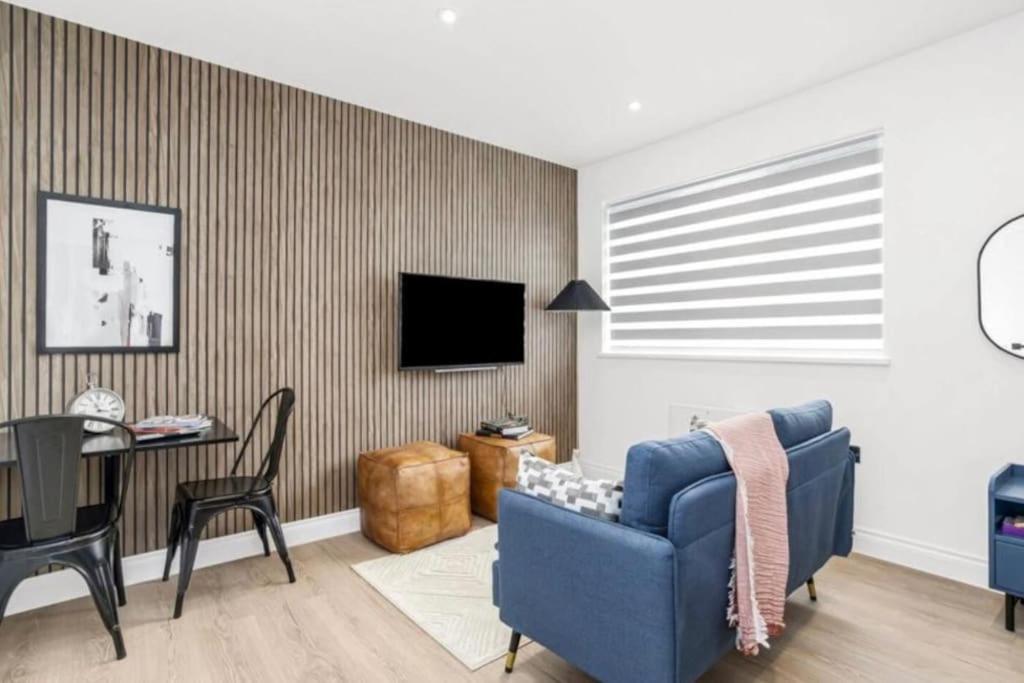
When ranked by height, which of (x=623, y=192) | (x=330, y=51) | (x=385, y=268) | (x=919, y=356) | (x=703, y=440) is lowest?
(x=703, y=440)

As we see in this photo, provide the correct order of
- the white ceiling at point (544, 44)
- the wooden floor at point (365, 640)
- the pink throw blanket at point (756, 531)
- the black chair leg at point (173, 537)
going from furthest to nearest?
the black chair leg at point (173, 537) < the white ceiling at point (544, 44) < the wooden floor at point (365, 640) < the pink throw blanket at point (756, 531)

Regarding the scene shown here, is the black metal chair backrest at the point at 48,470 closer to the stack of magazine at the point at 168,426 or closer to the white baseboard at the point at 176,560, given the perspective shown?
the stack of magazine at the point at 168,426

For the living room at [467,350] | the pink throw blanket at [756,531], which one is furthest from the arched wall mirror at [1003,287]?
the pink throw blanket at [756,531]

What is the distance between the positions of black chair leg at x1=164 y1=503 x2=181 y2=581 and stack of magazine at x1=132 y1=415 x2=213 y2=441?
405mm

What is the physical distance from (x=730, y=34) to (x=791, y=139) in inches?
39.5

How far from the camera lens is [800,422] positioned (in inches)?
90.0

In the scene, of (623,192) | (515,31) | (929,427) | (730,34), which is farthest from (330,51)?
(929,427)

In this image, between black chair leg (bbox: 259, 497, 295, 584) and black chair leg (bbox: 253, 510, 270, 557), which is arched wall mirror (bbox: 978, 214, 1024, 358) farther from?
black chair leg (bbox: 253, 510, 270, 557)

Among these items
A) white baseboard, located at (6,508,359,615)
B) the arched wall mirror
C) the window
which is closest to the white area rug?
white baseboard, located at (6,508,359,615)

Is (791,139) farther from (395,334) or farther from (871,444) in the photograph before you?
(395,334)

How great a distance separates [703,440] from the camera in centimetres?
178

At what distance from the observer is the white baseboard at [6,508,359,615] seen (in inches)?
99.6

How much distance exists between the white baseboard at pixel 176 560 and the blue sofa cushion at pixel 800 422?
2608 mm

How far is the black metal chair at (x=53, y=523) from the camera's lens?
6.38ft
